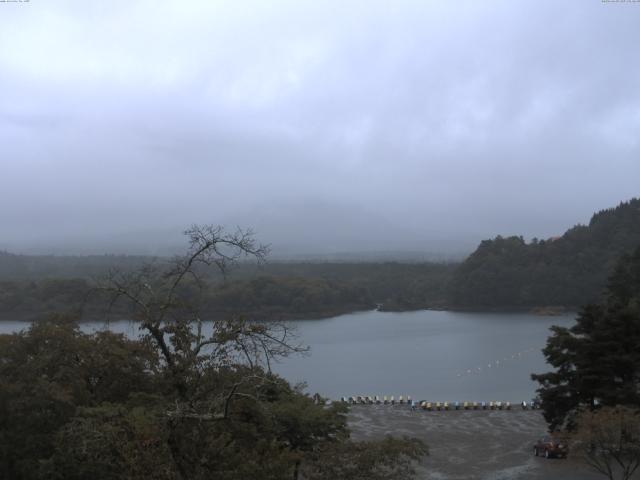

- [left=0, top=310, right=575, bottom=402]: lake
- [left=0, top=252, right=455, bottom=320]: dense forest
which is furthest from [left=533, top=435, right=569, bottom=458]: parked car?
[left=0, top=252, right=455, bottom=320]: dense forest

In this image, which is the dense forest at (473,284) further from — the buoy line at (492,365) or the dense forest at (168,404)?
the dense forest at (168,404)

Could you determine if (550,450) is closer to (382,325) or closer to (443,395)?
(443,395)

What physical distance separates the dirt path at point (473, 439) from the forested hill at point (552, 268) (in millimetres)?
33048

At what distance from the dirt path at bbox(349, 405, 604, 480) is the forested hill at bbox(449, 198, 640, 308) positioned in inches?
1301

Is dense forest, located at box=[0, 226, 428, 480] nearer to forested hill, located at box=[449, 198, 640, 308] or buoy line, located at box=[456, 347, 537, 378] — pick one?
buoy line, located at box=[456, 347, 537, 378]

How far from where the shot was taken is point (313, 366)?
27.9 m

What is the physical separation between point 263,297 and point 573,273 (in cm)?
2324

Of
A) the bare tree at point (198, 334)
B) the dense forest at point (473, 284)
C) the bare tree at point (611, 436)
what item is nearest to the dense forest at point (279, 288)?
the dense forest at point (473, 284)

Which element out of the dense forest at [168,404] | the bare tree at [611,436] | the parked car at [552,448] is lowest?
the parked car at [552,448]

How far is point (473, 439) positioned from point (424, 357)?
17140mm

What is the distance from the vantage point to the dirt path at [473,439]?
1077 cm

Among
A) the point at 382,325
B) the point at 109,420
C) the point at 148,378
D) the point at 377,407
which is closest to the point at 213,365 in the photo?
the point at 109,420

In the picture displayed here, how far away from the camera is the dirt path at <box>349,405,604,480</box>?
10773 millimetres

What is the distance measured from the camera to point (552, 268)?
5047 centimetres
